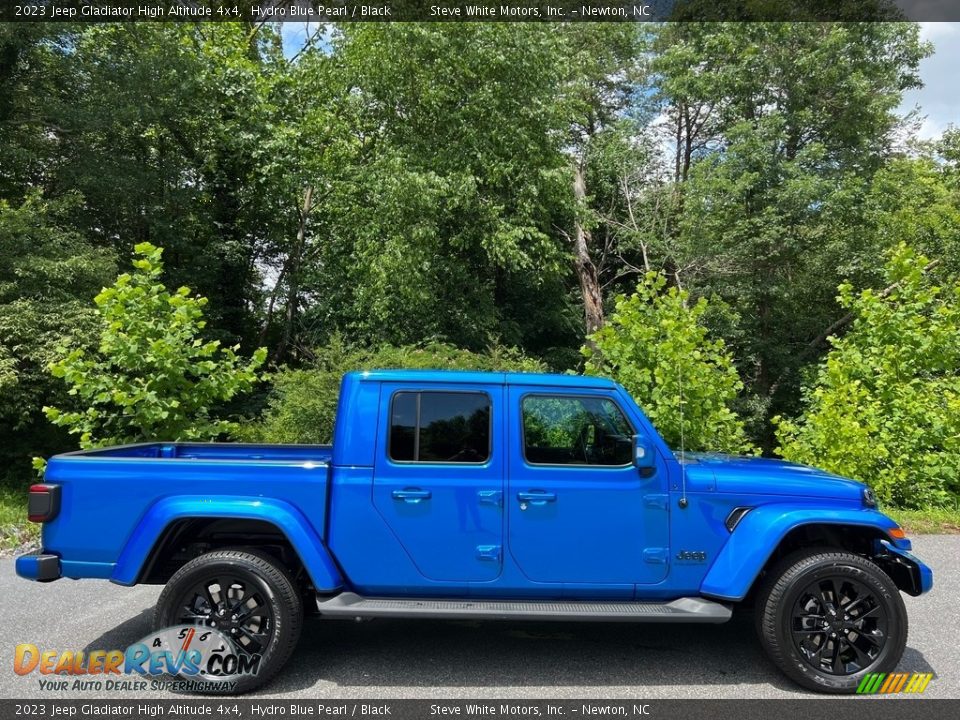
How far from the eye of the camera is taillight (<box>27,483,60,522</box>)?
3895 millimetres

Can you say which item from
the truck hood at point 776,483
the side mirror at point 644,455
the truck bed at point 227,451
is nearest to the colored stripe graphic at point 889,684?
the truck hood at point 776,483

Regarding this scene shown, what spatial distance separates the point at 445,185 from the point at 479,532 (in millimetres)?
11813

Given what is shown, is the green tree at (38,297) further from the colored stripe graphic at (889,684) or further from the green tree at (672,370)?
the colored stripe graphic at (889,684)

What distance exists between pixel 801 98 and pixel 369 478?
60.9ft

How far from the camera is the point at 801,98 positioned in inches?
721

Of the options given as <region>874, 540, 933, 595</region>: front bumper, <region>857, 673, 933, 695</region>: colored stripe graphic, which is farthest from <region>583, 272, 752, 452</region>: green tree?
<region>857, 673, 933, 695</region>: colored stripe graphic

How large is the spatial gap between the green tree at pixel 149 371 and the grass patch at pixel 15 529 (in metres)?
1.31

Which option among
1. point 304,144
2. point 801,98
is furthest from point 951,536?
point 304,144

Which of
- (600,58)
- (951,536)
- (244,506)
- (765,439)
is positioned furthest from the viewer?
(600,58)

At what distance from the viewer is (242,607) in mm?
3938

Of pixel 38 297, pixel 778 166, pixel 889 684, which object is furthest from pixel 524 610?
pixel 778 166

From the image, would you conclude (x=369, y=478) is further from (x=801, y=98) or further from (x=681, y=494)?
(x=801, y=98)

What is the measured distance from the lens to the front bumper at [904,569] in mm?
4051

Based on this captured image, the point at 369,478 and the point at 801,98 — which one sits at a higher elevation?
the point at 801,98
